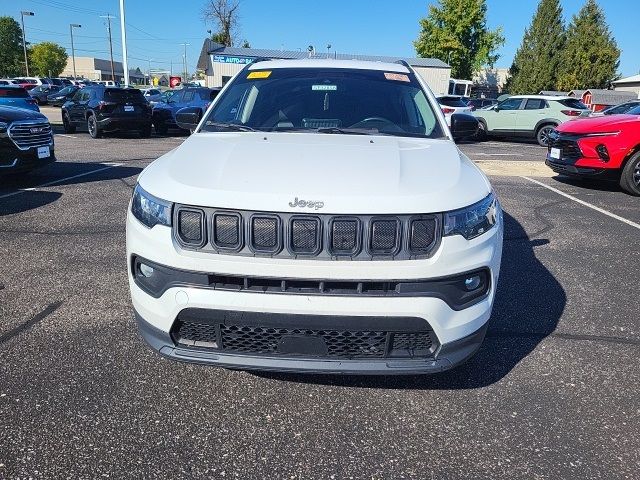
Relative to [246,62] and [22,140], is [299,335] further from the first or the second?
[246,62]

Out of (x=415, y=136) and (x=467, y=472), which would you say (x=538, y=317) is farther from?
(x=467, y=472)

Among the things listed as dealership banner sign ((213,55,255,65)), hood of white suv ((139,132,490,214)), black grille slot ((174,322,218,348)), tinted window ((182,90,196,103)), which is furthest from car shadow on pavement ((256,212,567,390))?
dealership banner sign ((213,55,255,65))

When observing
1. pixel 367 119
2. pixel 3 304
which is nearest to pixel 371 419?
pixel 367 119

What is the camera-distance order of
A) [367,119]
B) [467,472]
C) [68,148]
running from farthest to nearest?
1. [68,148]
2. [367,119]
3. [467,472]

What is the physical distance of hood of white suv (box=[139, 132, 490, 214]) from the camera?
2.23 meters

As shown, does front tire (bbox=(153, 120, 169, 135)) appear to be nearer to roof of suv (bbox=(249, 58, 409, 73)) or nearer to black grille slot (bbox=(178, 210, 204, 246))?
roof of suv (bbox=(249, 58, 409, 73))

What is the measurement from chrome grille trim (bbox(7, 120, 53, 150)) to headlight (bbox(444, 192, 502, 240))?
7.13 meters

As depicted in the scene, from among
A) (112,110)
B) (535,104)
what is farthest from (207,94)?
(535,104)

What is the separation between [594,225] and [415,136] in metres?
4.30

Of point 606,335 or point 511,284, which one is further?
point 511,284

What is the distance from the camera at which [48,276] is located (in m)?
4.29

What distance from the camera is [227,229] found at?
7.36ft

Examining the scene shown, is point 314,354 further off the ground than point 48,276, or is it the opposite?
point 314,354

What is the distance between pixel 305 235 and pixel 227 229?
347 mm
